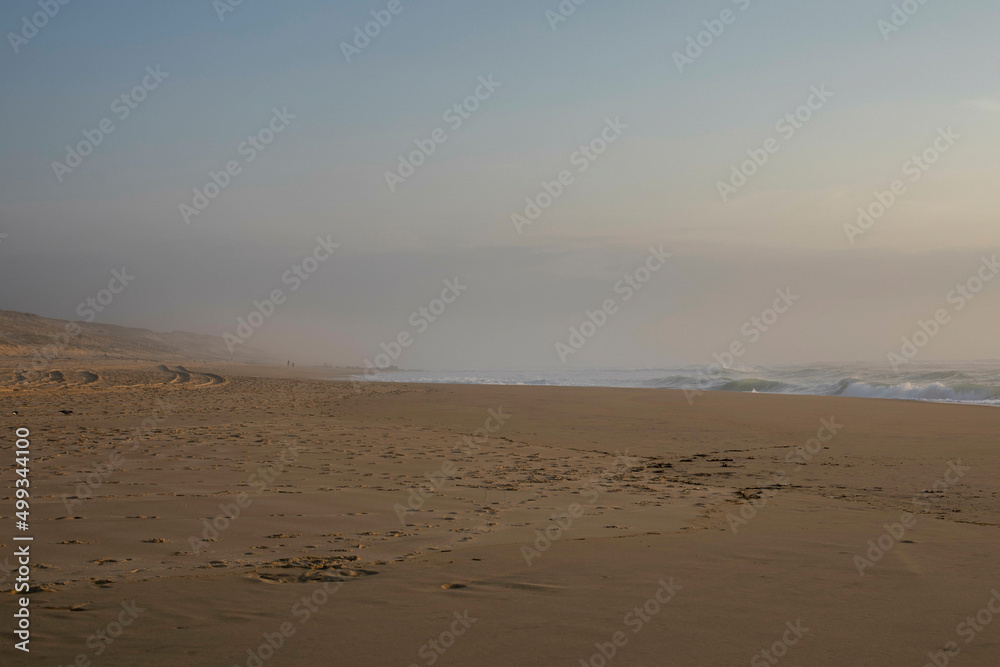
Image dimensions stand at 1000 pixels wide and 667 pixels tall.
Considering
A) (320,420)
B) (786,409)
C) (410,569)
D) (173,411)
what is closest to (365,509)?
(410,569)

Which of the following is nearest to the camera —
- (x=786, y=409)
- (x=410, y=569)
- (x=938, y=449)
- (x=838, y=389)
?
(x=410, y=569)

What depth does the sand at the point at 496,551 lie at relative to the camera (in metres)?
3.43

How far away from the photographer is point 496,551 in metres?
5.22

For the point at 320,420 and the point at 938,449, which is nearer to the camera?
the point at 938,449

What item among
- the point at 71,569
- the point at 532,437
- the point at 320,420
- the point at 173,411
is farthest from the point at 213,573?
the point at 173,411

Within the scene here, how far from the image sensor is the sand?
3.43 meters

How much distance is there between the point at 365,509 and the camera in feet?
21.4

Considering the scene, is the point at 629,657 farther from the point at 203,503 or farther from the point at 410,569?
the point at 203,503

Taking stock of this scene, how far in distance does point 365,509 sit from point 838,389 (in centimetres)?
2955

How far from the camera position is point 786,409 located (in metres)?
19.5

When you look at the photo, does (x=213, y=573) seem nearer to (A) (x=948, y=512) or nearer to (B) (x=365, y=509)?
(B) (x=365, y=509)

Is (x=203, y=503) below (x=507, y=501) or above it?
above

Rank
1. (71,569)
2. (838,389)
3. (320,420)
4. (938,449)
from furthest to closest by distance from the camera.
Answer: (838,389) → (320,420) → (938,449) → (71,569)

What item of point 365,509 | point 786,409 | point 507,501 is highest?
point 365,509
